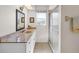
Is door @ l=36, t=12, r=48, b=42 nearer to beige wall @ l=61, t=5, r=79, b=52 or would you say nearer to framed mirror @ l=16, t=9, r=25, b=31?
framed mirror @ l=16, t=9, r=25, b=31

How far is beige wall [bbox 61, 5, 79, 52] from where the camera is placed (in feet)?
8.67

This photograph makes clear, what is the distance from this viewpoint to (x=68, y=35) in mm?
2688

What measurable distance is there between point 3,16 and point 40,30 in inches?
160

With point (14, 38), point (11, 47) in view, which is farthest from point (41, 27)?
point (11, 47)

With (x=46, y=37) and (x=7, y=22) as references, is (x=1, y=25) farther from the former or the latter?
(x=46, y=37)

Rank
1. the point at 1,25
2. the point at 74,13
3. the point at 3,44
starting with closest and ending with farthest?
the point at 3,44
the point at 1,25
the point at 74,13

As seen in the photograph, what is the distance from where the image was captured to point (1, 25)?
2.39 meters

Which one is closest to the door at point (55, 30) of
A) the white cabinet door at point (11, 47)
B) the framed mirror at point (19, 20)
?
the framed mirror at point (19, 20)

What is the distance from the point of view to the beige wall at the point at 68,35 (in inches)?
104

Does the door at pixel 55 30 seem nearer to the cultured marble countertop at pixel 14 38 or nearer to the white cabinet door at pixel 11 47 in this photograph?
the cultured marble countertop at pixel 14 38

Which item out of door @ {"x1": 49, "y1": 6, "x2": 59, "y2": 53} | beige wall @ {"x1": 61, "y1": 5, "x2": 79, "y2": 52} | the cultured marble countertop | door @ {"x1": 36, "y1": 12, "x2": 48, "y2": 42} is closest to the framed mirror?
the cultured marble countertop
